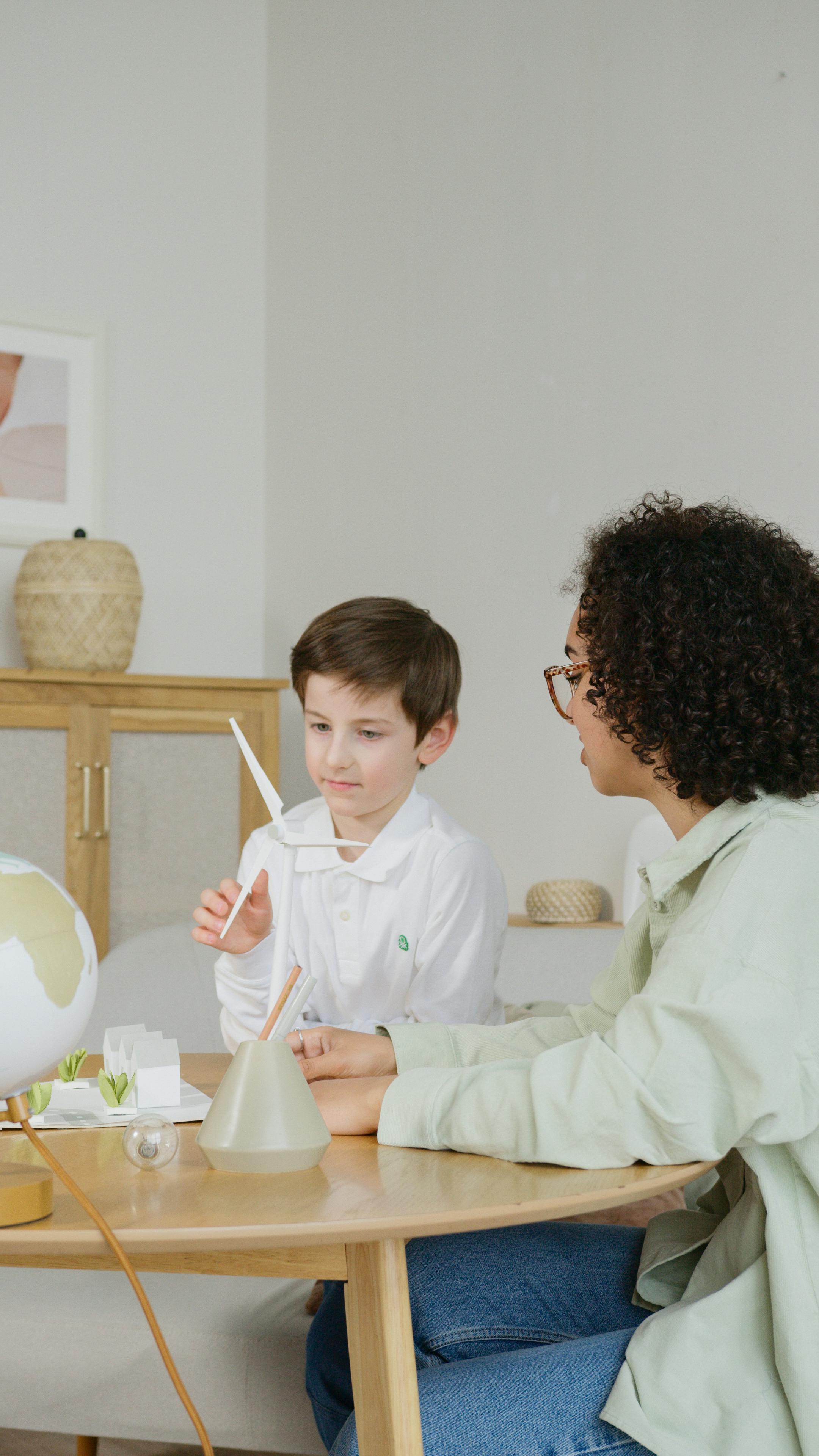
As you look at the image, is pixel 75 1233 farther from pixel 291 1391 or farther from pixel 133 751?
pixel 133 751

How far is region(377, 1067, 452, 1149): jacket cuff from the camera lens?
3.03 ft

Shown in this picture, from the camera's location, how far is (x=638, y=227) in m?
2.71

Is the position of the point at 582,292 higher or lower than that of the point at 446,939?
higher

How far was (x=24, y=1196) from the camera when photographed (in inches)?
29.6

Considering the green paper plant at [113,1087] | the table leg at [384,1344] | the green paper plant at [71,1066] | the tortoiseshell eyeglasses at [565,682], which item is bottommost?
the table leg at [384,1344]

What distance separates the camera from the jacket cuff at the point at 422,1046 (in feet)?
3.68

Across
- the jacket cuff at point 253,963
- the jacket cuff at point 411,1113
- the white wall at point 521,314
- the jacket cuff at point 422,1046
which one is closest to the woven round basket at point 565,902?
the white wall at point 521,314

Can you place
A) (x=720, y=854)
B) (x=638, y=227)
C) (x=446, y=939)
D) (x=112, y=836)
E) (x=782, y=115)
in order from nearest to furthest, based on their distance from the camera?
(x=720, y=854) < (x=446, y=939) < (x=782, y=115) < (x=638, y=227) < (x=112, y=836)

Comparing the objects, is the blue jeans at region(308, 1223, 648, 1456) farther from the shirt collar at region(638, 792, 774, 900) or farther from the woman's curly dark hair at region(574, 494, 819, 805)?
the woman's curly dark hair at region(574, 494, 819, 805)

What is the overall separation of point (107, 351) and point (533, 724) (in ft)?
5.90

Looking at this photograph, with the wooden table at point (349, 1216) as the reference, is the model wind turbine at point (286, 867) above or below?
above

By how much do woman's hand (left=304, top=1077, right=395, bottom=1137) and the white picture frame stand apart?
2.91m

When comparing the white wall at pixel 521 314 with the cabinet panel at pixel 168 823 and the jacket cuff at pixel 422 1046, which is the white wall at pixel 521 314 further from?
the jacket cuff at pixel 422 1046

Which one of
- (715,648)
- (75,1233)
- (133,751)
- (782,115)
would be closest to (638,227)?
(782,115)
